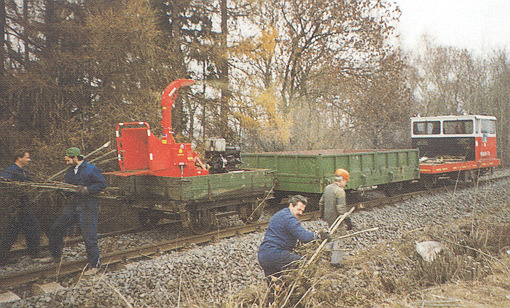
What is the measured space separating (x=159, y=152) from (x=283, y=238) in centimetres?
431

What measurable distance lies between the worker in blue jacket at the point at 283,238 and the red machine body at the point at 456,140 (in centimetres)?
1235

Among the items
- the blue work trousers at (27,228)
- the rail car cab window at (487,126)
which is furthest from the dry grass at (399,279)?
the rail car cab window at (487,126)

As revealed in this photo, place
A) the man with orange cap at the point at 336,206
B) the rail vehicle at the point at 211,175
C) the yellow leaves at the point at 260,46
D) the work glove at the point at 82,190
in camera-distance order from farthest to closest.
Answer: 1. the yellow leaves at the point at 260,46
2. the rail vehicle at the point at 211,175
3. the man with orange cap at the point at 336,206
4. the work glove at the point at 82,190

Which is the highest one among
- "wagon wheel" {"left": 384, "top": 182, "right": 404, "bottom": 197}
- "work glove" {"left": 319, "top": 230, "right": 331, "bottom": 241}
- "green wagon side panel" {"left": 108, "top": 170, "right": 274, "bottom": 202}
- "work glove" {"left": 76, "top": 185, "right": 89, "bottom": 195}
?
"work glove" {"left": 76, "top": 185, "right": 89, "bottom": 195}

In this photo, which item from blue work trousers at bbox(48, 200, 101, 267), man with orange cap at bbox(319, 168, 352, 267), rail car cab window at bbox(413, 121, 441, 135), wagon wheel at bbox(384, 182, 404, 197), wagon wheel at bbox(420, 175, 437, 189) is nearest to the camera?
blue work trousers at bbox(48, 200, 101, 267)

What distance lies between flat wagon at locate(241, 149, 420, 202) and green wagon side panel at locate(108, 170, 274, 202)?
143 centimetres

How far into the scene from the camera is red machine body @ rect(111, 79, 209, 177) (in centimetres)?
823

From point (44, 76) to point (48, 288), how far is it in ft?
21.5

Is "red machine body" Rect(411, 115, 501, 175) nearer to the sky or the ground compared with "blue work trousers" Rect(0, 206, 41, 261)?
nearer to the sky

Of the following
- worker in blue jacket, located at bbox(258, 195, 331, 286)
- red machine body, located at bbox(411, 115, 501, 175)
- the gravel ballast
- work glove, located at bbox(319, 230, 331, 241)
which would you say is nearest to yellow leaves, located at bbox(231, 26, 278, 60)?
red machine body, located at bbox(411, 115, 501, 175)

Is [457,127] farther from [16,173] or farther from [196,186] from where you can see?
[16,173]

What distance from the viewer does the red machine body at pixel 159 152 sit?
823 centimetres

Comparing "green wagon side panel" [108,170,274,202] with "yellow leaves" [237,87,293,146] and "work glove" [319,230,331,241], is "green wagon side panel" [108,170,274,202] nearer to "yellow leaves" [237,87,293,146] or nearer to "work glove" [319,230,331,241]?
"work glove" [319,230,331,241]

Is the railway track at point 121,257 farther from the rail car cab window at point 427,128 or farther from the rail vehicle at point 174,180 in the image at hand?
the rail car cab window at point 427,128
